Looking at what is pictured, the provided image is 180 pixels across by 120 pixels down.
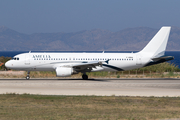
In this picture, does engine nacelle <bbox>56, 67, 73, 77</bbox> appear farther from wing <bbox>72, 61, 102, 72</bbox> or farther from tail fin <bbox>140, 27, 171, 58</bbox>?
tail fin <bbox>140, 27, 171, 58</bbox>

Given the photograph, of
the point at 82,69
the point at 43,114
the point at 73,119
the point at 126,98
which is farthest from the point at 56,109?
the point at 82,69

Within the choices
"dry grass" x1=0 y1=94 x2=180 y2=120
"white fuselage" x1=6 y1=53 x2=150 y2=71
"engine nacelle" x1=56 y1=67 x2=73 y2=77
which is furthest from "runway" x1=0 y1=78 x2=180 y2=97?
"white fuselage" x1=6 y1=53 x2=150 y2=71

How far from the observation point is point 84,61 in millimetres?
42094

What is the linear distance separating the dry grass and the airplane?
58.4 ft

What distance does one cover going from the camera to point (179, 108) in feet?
60.3

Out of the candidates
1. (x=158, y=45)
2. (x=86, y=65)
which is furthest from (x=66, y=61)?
(x=158, y=45)

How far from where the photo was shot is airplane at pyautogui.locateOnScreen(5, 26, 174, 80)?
134 ft

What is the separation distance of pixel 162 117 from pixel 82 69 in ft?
86.4

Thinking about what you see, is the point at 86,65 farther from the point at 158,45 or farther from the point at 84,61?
the point at 158,45

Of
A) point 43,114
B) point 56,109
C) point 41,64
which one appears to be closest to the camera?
point 43,114

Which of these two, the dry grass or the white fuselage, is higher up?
the white fuselage

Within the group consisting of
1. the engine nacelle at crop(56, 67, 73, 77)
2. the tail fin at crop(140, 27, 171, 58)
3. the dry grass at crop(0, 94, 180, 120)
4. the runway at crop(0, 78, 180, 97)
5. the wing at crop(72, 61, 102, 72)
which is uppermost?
the tail fin at crop(140, 27, 171, 58)

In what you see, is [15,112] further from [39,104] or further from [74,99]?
[74,99]

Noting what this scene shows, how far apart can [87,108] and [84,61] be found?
24.0 m
